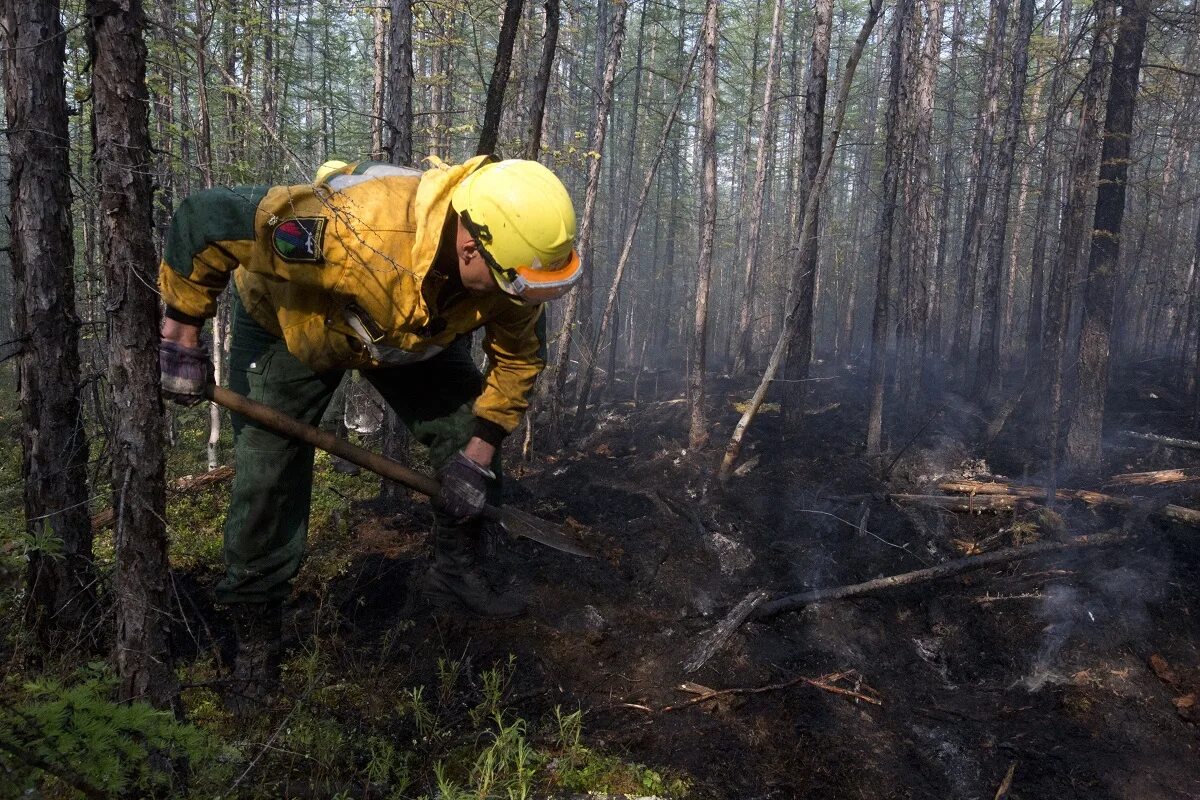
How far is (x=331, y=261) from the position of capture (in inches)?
101

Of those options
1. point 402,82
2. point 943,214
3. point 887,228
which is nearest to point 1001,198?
point 943,214

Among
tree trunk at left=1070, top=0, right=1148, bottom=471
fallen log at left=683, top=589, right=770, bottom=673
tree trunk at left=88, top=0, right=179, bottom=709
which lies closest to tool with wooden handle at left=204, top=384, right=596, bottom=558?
tree trunk at left=88, top=0, right=179, bottom=709

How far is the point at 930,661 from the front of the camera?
4.36 meters

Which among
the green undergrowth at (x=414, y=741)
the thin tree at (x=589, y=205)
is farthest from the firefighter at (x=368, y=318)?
the thin tree at (x=589, y=205)

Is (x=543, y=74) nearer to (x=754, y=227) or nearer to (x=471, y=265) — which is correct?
(x=471, y=265)

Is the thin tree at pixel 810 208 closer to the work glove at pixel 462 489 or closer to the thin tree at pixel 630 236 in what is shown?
the thin tree at pixel 630 236

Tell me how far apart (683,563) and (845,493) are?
3.24 meters

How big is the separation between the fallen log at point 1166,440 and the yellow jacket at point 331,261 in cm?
979

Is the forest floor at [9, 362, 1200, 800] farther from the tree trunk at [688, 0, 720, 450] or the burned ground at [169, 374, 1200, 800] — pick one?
the tree trunk at [688, 0, 720, 450]

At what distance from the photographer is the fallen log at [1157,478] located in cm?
717

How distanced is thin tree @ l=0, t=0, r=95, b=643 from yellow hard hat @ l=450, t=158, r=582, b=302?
1.79 meters

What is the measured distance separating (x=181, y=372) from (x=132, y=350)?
1.88ft

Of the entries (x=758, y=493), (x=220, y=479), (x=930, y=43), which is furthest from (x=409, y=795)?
(x=930, y=43)

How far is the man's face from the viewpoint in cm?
265
